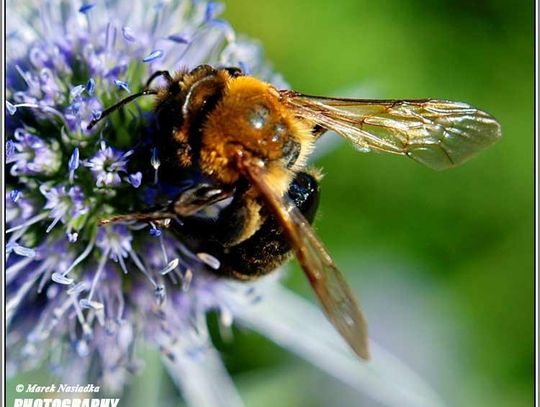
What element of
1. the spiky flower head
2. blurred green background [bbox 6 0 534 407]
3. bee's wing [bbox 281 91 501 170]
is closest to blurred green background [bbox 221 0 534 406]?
blurred green background [bbox 6 0 534 407]

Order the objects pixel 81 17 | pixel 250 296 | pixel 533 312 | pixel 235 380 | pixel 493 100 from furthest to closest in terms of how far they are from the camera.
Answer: pixel 493 100
pixel 533 312
pixel 235 380
pixel 250 296
pixel 81 17

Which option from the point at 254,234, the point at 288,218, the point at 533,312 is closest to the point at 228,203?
the point at 254,234

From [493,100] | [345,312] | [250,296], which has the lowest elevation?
[250,296]

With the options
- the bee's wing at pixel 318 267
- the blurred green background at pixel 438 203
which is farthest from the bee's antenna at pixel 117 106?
the blurred green background at pixel 438 203

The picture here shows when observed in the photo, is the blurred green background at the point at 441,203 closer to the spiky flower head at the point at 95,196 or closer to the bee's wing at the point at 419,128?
the spiky flower head at the point at 95,196

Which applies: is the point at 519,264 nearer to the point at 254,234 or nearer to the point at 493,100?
the point at 493,100

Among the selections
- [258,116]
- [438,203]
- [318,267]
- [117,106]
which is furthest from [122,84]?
[438,203]
